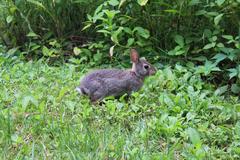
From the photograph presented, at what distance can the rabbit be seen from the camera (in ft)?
16.9

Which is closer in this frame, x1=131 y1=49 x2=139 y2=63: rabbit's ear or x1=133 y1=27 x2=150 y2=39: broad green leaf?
x1=131 y1=49 x2=139 y2=63: rabbit's ear

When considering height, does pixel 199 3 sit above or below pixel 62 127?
above

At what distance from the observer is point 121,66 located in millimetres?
6191

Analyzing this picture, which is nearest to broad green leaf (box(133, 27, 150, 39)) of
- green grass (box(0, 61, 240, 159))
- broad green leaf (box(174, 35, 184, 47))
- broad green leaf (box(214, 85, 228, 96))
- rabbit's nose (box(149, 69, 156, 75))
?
broad green leaf (box(174, 35, 184, 47))

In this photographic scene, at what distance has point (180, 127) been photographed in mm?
4270

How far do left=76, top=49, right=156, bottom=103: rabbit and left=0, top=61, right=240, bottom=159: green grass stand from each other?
107 mm

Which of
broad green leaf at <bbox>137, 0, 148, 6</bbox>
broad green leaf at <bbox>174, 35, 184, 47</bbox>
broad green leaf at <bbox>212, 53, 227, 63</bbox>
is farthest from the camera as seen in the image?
broad green leaf at <bbox>174, 35, 184, 47</bbox>

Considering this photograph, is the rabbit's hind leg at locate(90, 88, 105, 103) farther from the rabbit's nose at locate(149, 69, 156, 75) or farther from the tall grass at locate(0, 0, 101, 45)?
the tall grass at locate(0, 0, 101, 45)

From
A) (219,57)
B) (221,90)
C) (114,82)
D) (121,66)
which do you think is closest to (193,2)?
(219,57)

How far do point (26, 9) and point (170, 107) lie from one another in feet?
9.48

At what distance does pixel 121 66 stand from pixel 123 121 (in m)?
1.71

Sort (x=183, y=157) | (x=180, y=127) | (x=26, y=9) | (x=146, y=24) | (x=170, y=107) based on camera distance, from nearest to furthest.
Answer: (x=183, y=157)
(x=180, y=127)
(x=170, y=107)
(x=146, y=24)
(x=26, y=9)

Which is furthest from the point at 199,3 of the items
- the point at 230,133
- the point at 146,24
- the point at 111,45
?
the point at 230,133

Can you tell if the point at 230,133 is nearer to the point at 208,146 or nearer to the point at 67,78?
the point at 208,146
